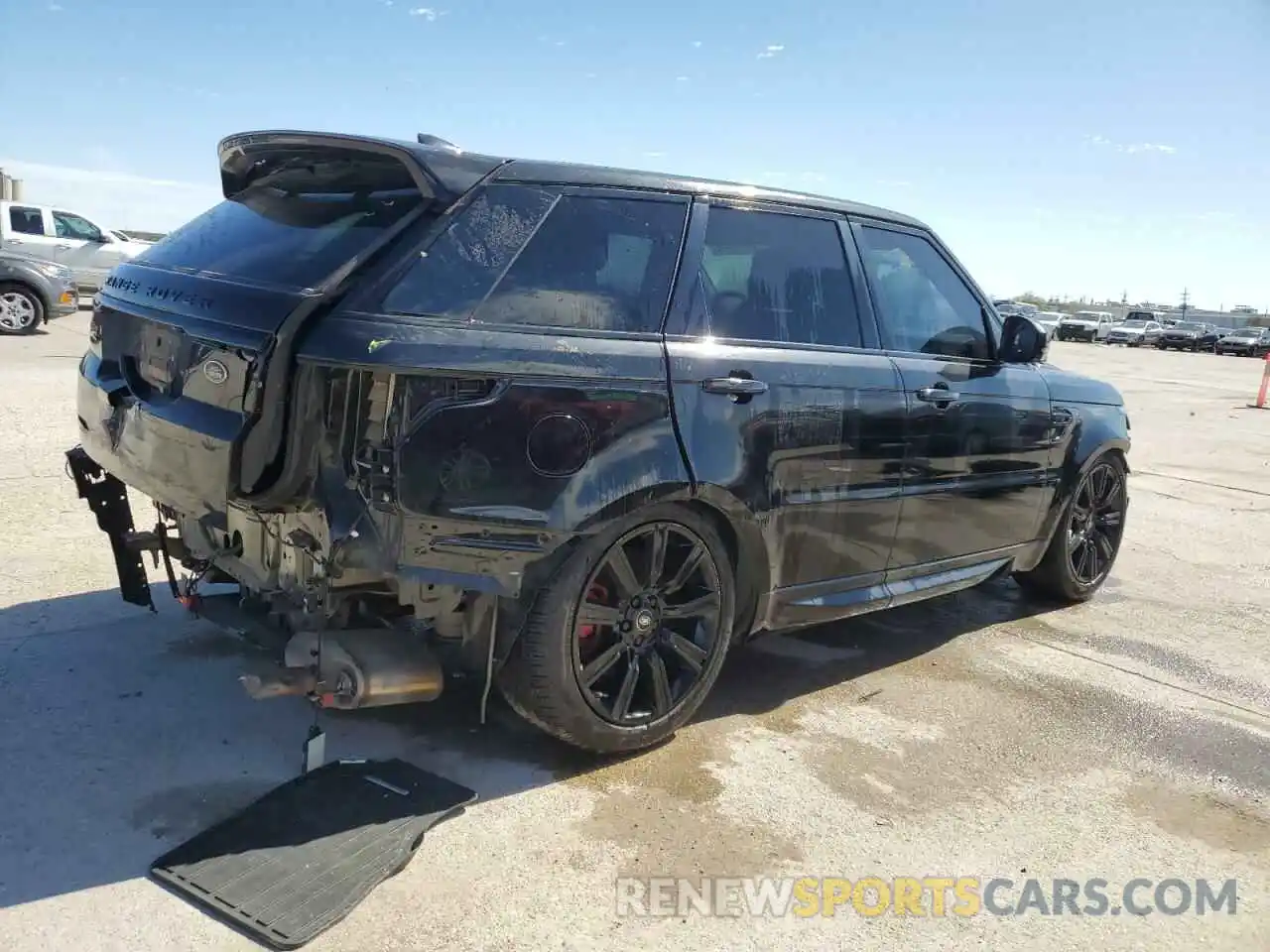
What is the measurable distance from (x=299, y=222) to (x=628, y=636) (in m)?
1.71

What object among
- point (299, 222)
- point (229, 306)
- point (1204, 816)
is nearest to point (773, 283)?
point (299, 222)

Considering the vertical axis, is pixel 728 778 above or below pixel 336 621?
below

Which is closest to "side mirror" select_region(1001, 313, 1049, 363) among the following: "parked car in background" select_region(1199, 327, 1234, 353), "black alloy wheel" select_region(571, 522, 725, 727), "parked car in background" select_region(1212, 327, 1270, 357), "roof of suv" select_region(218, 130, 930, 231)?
"roof of suv" select_region(218, 130, 930, 231)

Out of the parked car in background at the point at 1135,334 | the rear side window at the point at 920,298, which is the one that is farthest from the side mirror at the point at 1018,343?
the parked car in background at the point at 1135,334

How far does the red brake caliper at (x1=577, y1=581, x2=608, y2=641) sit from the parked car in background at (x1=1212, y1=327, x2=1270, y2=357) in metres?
51.6

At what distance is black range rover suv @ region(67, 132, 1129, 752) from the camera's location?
111 inches

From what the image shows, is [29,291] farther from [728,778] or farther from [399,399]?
[728,778]

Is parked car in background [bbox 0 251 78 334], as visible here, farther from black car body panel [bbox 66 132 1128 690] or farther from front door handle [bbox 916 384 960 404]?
front door handle [bbox 916 384 960 404]

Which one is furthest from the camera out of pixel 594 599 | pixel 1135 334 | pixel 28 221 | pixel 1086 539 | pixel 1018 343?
pixel 1135 334

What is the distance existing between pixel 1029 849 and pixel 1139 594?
3.40m

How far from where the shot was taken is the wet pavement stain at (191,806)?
2820 mm

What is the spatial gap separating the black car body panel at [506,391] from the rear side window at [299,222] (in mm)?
16

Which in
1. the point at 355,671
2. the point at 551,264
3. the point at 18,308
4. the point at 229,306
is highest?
the point at 551,264

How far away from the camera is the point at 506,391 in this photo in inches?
113
